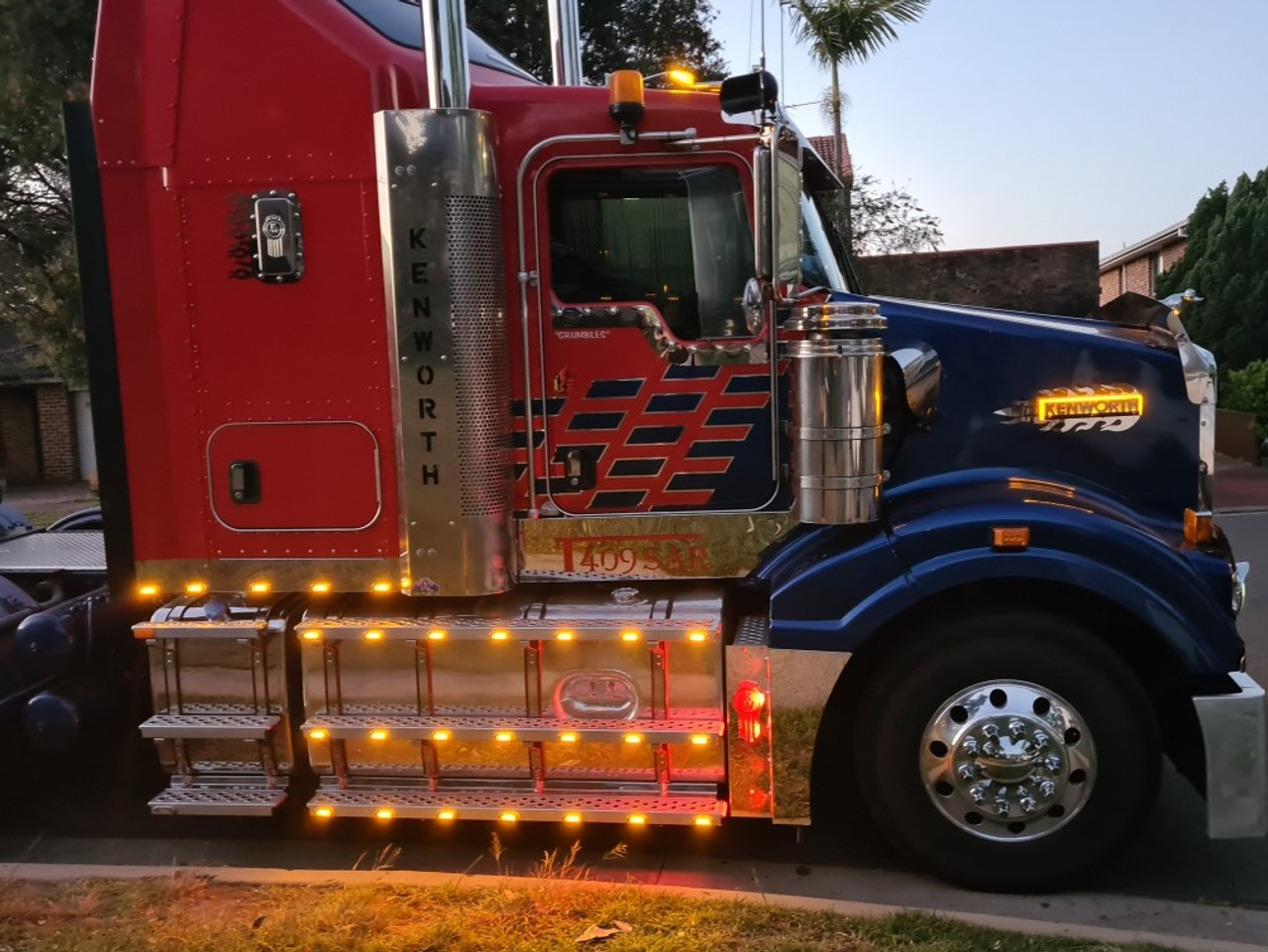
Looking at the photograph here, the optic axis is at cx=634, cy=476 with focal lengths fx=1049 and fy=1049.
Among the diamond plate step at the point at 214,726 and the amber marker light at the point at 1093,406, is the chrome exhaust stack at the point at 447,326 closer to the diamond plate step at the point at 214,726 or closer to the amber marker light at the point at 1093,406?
the diamond plate step at the point at 214,726

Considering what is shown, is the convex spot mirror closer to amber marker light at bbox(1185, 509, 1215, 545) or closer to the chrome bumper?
amber marker light at bbox(1185, 509, 1215, 545)

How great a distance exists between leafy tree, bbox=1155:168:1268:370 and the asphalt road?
1633cm

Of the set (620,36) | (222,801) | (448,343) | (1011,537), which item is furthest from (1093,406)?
(620,36)

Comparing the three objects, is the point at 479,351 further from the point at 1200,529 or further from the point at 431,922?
the point at 1200,529

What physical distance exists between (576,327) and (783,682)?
4.88 ft

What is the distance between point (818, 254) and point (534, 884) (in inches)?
103

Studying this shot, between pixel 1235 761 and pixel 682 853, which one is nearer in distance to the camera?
pixel 1235 761

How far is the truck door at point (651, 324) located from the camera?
151 inches

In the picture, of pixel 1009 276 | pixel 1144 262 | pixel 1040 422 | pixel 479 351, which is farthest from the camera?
pixel 1144 262

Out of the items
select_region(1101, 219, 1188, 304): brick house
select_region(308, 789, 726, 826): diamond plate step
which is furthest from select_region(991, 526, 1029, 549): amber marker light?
select_region(1101, 219, 1188, 304): brick house

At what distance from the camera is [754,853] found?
166 inches

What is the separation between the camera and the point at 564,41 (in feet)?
16.3

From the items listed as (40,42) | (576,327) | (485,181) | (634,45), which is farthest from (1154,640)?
(634,45)

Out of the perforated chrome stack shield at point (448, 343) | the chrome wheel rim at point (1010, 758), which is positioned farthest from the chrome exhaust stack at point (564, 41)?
the chrome wheel rim at point (1010, 758)
